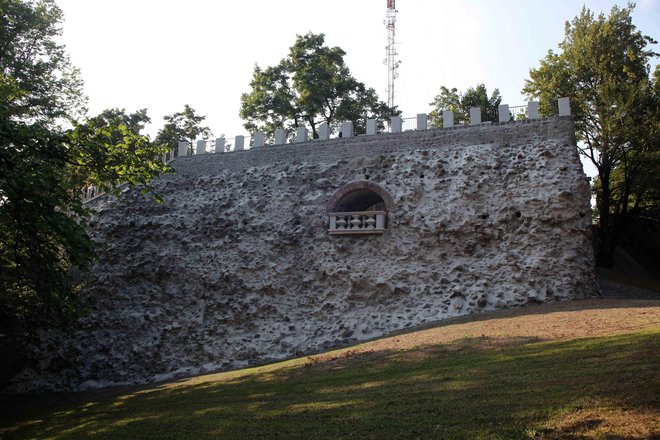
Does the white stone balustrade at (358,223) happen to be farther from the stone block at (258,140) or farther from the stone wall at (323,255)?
the stone block at (258,140)

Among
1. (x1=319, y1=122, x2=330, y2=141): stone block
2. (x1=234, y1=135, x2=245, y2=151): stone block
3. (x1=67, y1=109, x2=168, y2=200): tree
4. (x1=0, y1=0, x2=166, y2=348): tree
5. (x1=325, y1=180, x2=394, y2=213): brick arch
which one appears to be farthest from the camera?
(x1=234, y1=135, x2=245, y2=151): stone block

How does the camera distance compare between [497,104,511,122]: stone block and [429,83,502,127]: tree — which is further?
[429,83,502,127]: tree

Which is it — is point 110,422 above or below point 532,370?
below

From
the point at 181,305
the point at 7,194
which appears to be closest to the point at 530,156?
the point at 181,305

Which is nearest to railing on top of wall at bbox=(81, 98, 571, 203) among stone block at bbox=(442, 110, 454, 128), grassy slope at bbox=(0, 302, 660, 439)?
stone block at bbox=(442, 110, 454, 128)

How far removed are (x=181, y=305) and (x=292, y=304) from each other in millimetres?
4630

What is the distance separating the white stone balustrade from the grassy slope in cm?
503

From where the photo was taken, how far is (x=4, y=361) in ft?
70.9

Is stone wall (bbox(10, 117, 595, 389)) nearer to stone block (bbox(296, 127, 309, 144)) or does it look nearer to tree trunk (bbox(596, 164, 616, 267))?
stone block (bbox(296, 127, 309, 144))

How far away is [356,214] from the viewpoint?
19719 millimetres

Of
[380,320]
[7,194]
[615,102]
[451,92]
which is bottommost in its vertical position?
[380,320]

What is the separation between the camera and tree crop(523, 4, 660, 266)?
76.7 feet

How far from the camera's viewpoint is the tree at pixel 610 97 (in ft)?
76.7

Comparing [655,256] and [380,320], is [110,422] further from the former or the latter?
[655,256]
